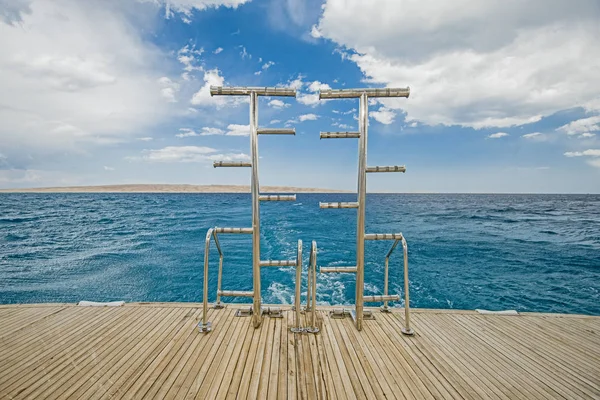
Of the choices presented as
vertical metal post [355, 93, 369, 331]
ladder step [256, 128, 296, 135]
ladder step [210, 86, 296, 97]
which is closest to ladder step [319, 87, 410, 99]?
vertical metal post [355, 93, 369, 331]

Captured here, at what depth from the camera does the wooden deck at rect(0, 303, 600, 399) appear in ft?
8.48

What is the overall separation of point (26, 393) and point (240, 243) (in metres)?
15.5

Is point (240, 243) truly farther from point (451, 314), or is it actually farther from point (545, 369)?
point (545, 369)

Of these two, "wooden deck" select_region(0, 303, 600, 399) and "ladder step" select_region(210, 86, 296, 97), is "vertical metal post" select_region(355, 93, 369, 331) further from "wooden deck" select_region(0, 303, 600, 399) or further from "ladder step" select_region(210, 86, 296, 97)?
"ladder step" select_region(210, 86, 296, 97)

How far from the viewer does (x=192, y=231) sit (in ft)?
72.2

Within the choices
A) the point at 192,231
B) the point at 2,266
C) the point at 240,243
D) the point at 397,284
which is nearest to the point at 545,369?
the point at 397,284

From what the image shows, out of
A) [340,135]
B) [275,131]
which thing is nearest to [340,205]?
[340,135]

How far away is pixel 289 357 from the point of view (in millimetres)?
3031

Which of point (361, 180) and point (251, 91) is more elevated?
point (251, 91)

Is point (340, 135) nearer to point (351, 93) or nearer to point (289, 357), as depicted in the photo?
point (351, 93)

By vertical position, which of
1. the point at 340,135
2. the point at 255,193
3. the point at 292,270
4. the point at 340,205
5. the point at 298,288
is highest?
the point at 340,135

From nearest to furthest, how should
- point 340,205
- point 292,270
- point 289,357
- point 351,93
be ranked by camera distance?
1. point 289,357
2. point 340,205
3. point 351,93
4. point 292,270

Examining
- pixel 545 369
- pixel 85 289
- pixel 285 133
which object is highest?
pixel 285 133

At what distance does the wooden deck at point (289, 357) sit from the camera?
2586mm
